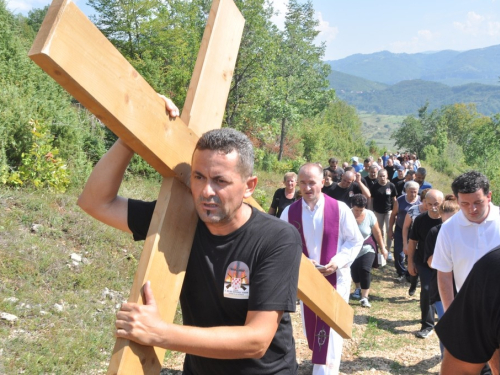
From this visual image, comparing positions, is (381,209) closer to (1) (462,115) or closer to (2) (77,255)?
(2) (77,255)

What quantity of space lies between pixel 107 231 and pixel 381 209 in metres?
6.00

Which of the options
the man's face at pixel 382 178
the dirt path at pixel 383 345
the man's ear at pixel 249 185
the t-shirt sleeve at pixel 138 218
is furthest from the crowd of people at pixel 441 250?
the t-shirt sleeve at pixel 138 218

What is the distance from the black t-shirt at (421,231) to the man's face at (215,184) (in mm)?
5479

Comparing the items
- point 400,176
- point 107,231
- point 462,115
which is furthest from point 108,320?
point 462,115

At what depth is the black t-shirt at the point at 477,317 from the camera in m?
1.64

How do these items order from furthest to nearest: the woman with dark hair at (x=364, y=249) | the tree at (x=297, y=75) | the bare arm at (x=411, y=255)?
the tree at (x=297, y=75) → the woman with dark hair at (x=364, y=249) → the bare arm at (x=411, y=255)

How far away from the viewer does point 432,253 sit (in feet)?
18.9

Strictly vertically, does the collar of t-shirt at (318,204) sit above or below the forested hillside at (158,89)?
below

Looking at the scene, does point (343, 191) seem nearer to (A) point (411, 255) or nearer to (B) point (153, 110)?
(A) point (411, 255)

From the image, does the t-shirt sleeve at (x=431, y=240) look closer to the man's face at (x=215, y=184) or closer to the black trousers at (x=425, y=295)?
the black trousers at (x=425, y=295)

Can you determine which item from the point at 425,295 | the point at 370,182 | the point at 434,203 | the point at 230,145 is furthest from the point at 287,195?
the point at 230,145

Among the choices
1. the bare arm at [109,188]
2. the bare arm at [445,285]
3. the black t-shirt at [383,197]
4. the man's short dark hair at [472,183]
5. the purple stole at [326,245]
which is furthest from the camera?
the black t-shirt at [383,197]

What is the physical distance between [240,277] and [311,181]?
119 inches

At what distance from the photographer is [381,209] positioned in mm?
11008
